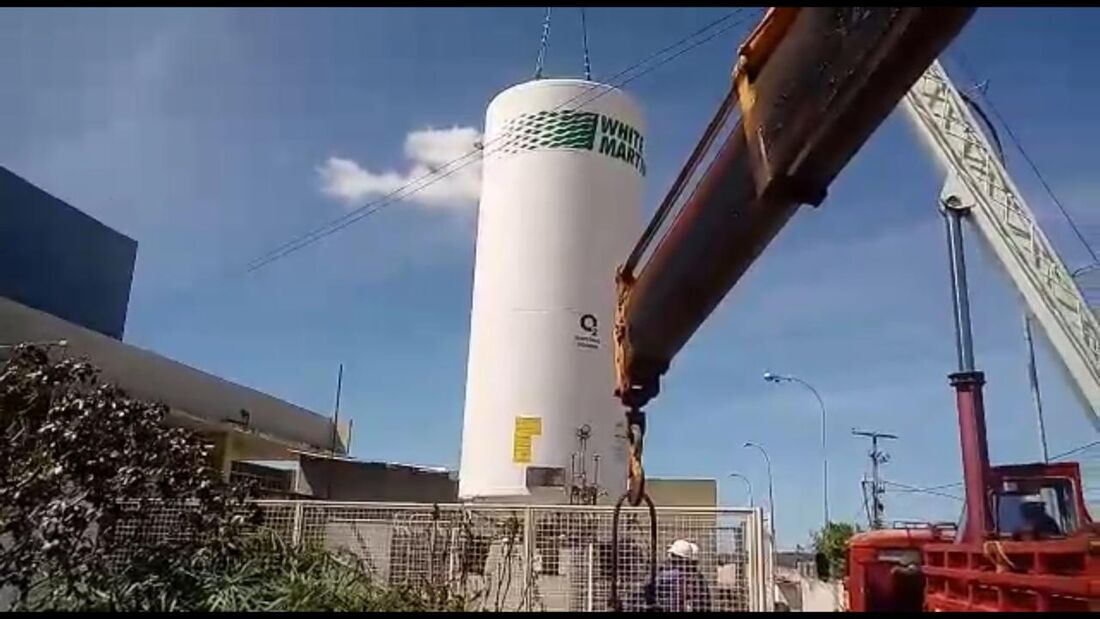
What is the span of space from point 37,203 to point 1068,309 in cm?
2429

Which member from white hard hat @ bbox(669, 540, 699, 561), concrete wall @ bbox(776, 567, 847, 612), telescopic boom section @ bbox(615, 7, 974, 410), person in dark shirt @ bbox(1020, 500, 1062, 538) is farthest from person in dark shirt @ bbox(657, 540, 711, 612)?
concrete wall @ bbox(776, 567, 847, 612)

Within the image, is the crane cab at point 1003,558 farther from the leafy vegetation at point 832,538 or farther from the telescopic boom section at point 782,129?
the leafy vegetation at point 832,538

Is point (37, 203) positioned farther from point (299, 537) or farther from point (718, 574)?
point (718, 574)

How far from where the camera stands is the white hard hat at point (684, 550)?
7289mm

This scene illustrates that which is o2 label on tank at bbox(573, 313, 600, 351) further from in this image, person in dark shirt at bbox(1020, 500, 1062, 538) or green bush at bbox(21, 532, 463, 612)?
person in dark shirt at bbox(1020, 500, 1062, 538)

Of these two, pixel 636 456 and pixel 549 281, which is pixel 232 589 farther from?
pixel 549 281

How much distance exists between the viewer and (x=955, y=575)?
6191 mm

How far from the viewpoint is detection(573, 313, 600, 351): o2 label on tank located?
1224 centimetres

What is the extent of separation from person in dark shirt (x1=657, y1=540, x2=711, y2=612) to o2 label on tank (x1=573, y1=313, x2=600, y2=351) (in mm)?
5127

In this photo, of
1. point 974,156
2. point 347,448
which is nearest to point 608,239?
point 974,156

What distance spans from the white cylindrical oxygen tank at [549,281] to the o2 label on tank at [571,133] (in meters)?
→ 0.02

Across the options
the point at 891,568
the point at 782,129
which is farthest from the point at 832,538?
the point at 782,129

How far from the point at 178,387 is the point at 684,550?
564 inches

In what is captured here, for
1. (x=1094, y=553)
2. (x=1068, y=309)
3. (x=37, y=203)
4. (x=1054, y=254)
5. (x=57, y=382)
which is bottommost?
(x=1094, y=553)
